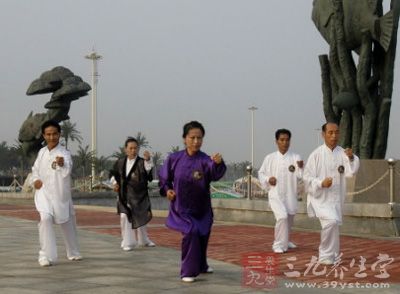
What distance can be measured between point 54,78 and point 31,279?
1803 cm

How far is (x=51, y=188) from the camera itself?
22.7 feet

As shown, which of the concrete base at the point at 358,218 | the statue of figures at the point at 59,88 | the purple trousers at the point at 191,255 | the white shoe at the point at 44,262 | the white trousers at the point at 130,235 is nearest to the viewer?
the purple trousers at the point at 191,255

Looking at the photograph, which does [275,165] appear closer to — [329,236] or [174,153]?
[329,236]

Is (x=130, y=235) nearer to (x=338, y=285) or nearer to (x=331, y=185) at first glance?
(x=331, y=185)

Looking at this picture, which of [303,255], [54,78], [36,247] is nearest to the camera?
[303,255]

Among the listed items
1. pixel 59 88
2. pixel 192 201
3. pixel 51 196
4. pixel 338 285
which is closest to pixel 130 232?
pixel 51 196

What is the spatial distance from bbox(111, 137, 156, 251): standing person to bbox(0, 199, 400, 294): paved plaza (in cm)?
37

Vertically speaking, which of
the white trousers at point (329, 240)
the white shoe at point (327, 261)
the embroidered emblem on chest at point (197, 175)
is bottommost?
the white shoe at point (327, 261)

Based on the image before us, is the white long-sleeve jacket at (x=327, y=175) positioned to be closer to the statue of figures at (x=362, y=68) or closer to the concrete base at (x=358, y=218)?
the concrete base at (x=358, y=218)

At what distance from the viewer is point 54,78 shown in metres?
23.0

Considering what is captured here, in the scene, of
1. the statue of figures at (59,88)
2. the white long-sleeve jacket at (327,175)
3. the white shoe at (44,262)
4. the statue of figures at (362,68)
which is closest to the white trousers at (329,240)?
the white long-sleeve jacket at (327,175)

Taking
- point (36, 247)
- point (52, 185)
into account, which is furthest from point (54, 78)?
point (52, 185)

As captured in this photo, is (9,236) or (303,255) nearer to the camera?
(303,255)

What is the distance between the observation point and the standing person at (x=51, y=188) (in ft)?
22.3
